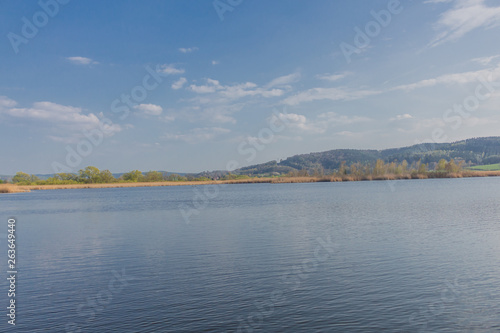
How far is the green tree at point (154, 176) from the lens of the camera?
169175 millimetres

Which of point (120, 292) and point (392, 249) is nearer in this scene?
point (120, 292)

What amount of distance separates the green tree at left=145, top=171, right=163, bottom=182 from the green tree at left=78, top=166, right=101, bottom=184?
23.6m

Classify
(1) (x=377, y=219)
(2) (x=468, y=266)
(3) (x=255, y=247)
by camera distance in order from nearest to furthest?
(2) (x=468, y=266), (3) (x=255, y=247), (1) (x=377, y=219)

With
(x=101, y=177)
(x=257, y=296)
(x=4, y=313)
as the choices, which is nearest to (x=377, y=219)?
(x=257, y=296)

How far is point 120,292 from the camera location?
43.5 ft

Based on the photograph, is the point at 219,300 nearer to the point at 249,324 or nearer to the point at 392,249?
the point at 249,324

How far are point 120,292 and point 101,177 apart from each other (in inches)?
5807

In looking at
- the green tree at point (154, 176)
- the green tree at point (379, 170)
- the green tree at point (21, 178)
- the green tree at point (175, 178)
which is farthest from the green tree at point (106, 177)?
the green tree at point (379, 170)

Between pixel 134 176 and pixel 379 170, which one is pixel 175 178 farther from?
pixel 379 170

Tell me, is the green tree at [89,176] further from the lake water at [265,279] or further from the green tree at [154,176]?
the lake water at [265,279]

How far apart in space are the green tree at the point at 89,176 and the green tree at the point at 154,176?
23641 millimetres

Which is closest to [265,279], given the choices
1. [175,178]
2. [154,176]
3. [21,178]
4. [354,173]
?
[354,173]

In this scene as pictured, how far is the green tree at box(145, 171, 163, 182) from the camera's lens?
6660 inches

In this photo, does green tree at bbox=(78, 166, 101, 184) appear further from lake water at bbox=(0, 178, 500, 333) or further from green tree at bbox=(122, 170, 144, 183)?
lake water at bbox=(0, 178, 500, 333)
